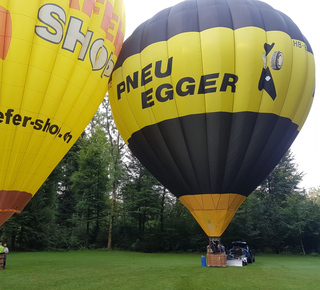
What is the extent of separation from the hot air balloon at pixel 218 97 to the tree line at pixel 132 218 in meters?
12.9

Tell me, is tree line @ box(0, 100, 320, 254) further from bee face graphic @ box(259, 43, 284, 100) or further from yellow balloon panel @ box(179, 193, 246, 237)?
bee face graphic @ box(259, 43, 284, 100)

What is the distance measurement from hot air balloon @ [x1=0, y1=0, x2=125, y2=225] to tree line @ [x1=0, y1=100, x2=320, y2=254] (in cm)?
1483

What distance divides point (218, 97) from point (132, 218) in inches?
704

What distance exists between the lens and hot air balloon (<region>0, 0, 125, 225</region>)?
6.39 m

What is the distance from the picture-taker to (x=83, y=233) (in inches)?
937

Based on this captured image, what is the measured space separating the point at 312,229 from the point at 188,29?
1936 centimetres

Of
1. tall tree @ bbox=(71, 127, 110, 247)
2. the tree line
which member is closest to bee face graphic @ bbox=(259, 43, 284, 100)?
the tree line

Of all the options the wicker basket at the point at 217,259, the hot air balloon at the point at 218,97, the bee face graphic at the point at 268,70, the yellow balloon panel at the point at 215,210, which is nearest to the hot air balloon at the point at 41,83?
the hot air balloon at the point at 218,97

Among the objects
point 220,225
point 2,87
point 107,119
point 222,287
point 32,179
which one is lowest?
point 222,287

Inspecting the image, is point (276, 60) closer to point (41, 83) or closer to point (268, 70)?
point (268, 70)

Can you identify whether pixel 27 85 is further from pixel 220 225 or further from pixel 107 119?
pixel 107 119

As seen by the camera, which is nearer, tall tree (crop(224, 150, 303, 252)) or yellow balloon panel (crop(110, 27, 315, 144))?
yellow balloon panel (crop(110, 27, 315, 144))

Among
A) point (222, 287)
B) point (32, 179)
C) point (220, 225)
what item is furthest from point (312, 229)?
point (32, 179)

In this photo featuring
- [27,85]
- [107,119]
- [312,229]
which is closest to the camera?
[27,85]
